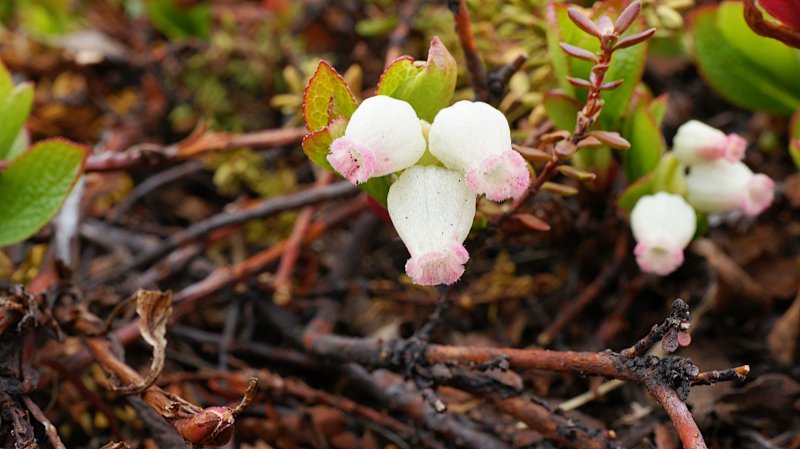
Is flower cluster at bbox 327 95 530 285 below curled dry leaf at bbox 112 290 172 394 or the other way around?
the other way around

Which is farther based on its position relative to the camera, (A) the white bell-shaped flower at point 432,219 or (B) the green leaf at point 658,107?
(B) the green leaf at point 658,107

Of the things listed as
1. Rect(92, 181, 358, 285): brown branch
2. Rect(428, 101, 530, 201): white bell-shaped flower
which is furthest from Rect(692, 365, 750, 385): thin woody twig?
Rect(92, 181, 358, 285): brown branch

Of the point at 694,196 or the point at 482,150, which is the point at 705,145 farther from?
the point at 482,150

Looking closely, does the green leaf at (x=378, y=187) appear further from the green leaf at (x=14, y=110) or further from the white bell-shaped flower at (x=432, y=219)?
the green leaf at (x=14, y=110)

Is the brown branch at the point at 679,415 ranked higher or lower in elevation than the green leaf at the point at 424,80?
lower

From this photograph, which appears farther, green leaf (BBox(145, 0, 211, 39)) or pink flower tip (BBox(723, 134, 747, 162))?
green leaf (BBox(145, 0, 211, 39))

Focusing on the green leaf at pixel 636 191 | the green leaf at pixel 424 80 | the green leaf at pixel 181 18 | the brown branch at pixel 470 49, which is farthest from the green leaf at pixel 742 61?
the green leaf at pixel 181 18

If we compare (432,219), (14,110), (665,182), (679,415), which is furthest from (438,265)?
(14,110)

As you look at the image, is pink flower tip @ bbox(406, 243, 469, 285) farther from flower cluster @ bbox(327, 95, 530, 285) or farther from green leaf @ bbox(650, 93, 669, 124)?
green leaf @ bbox(650, 93, 669, 124)
